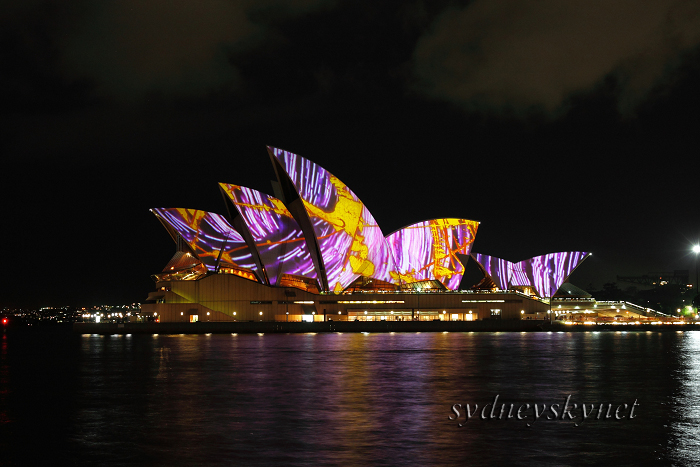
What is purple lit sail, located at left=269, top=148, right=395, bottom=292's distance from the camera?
6188cm

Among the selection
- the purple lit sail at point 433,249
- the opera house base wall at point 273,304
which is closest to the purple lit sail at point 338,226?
the opera house base wall at point 273,304

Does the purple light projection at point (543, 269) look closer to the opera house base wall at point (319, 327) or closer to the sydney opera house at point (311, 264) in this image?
the sydney opera house at point (311, 264)

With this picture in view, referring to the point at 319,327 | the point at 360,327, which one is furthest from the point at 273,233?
the point at 360,327

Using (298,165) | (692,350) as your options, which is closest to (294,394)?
(692,350)

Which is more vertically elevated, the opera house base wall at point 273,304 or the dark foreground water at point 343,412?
the opera house base wall at point 273,304

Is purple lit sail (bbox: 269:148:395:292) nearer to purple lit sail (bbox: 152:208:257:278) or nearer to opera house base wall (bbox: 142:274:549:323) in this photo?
opera house base wall (bbox: 142:274:549:323)

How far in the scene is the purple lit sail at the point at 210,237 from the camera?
70938 mm

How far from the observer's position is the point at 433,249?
80438 mm

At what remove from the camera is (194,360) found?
34.6 metres

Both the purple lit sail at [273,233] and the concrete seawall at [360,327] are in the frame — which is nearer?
the purple lit sail at [273,233]

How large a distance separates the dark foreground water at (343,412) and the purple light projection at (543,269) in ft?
171

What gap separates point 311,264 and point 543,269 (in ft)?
102

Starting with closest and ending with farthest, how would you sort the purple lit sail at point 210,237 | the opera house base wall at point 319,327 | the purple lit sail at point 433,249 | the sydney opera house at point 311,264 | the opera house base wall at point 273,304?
the sydney opera house at point 311,264 → the opera house base wall at point 319,327 → the purple lit sail at point 210,237 → the opera house base wall at point 273,304 → the purple lit sail at point 433,249

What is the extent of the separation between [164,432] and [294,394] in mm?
6486
